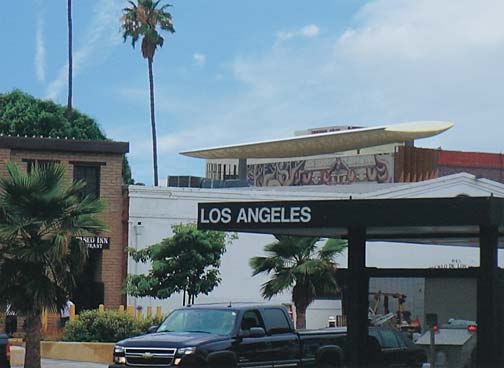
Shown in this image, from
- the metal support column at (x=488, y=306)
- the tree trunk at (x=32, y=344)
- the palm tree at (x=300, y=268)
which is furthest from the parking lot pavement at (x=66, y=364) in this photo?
the metal support column at (x=488, y=306)

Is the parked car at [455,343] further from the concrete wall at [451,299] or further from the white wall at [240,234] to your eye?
the white wall at [240,234]

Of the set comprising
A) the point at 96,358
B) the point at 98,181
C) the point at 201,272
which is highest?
the point at 98,181

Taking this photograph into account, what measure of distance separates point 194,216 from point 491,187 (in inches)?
526

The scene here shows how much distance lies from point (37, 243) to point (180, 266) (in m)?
13.7

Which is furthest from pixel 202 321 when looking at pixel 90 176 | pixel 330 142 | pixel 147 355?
pixel 330 142

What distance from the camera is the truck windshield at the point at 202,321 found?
2077 cm

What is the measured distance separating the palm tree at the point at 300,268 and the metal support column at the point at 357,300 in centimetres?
1508

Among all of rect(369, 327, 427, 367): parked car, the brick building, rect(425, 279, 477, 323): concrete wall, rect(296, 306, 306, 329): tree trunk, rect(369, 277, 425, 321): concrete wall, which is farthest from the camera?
the brick building

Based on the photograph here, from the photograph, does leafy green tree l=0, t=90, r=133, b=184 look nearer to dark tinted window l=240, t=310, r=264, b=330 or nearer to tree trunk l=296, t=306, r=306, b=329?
tree trunk l=296, t=306, r=306, b=329

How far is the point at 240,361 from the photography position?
66.9ft

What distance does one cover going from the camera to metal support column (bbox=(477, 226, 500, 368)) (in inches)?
652

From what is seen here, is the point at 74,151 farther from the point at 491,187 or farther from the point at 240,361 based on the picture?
the point at 240,361

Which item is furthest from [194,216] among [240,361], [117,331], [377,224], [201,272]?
[377,224]

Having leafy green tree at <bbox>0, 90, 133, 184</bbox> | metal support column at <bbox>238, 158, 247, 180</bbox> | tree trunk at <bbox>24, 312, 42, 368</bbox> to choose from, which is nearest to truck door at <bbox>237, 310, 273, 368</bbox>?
tree trunk at <bbox>24, 312, 42, 368</bbox>
